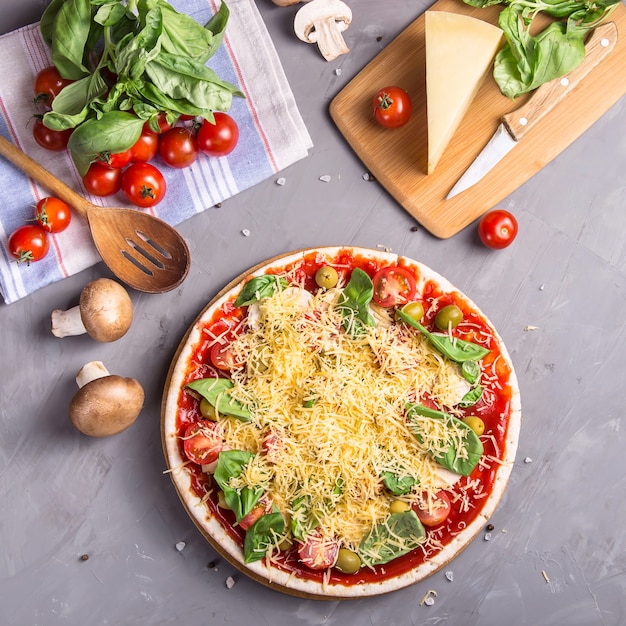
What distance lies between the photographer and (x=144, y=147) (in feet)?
10.3

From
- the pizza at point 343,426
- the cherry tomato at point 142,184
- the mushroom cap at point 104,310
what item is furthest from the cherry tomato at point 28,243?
the pizza at point 343,426

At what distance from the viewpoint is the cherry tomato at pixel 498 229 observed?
3195mm

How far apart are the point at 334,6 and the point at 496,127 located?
39.5 inches

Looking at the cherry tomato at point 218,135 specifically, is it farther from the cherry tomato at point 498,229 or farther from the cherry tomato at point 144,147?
the cherry tomato at point 498,229

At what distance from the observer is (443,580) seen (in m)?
3.29

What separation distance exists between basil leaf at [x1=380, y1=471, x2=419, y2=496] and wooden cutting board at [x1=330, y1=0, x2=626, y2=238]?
120 centimetres

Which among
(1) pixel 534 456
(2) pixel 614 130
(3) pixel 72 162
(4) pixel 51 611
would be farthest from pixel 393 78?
(4) pixel 51 611

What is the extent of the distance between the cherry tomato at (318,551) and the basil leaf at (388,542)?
122 mm

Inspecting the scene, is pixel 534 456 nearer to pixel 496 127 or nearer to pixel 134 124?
pixel 496 127

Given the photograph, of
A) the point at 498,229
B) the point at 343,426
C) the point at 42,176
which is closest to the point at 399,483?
the point at 343,426

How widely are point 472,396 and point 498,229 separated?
826 millimetres

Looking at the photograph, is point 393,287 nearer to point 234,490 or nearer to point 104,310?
point 234,490

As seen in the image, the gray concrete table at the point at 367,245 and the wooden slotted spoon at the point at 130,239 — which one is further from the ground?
the wooden slotted spoon at the point at 130,239

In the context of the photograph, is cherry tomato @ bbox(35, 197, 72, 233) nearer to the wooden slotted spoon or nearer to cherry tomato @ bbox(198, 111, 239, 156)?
the wooden slotted spoon
